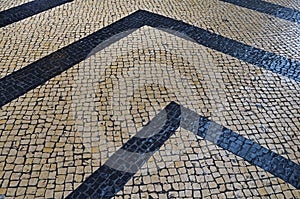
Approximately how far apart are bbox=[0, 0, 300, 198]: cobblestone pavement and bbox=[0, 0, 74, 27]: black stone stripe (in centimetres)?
4

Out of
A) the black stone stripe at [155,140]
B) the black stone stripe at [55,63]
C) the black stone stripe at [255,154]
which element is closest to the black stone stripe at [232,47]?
the black stone stripe at [55,63]

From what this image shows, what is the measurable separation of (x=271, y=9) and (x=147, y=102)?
176 inches

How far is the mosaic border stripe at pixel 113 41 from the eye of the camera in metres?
4.96

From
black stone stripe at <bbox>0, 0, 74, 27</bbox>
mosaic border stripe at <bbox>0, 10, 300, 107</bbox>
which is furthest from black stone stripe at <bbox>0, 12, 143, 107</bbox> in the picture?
black stone stripe at <bbox>0, 0, 74, 27</bbox>

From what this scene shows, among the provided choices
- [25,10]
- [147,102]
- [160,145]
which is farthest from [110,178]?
[25,10]

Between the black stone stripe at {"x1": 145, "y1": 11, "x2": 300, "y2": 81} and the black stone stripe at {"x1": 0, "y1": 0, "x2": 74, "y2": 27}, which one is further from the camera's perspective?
the black stone stripe at {"x1": 0, "y1": 0, "x2": 74, "y2": 27}

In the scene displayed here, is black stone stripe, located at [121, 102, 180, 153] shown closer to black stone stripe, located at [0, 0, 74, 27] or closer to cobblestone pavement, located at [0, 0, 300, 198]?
cobblestone pavement, located at [0, 0, 300, 198]

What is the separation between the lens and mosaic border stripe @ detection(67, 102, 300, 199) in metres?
3.58

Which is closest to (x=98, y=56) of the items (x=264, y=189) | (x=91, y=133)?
(x=91, y=133)

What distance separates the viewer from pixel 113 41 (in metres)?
6.00

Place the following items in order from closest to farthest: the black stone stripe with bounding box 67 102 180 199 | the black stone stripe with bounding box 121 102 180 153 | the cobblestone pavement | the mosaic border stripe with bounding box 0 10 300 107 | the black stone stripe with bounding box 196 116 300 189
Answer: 1. the black stone stripe with bounding box 67 102 180 199
2. the cobblestone pavement
3. the black stone stripe with bounding box 196 116 300 189
4. the black stone stripe with bounding box 121 102 180 153
5. the mosaic border stripe with bounding box 0 10 300 107

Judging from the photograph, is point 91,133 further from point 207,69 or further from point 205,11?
point 205,11

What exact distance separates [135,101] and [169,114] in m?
0.56

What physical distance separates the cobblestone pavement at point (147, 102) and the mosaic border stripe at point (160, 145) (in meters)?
0.01
